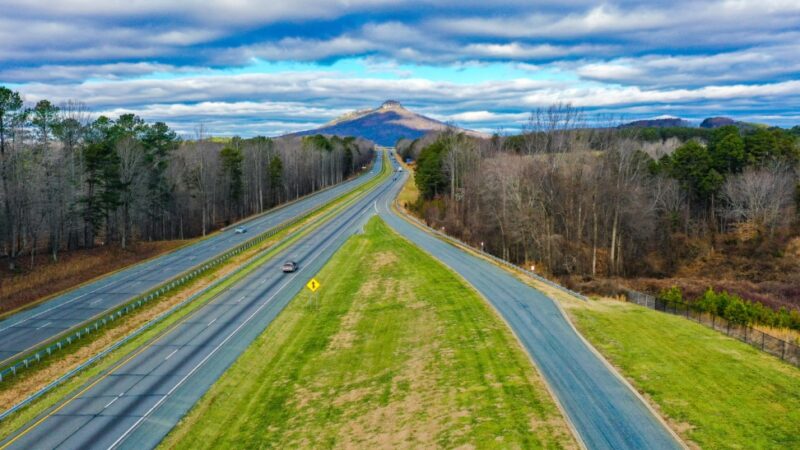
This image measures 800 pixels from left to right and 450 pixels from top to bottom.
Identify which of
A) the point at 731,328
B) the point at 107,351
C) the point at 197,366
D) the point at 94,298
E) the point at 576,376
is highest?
the point at 576,376

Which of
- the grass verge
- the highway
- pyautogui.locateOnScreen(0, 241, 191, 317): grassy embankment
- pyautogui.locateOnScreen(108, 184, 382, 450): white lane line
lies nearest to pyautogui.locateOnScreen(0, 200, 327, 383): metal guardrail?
the highway

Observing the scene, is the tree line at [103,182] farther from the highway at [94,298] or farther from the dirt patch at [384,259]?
the dirt patch at [384,259]

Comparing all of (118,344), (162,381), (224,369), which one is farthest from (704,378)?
(118,344)

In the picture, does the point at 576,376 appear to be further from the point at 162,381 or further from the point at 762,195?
the point at 762,195

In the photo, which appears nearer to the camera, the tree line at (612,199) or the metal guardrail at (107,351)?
the metal guardrail at (107,351)

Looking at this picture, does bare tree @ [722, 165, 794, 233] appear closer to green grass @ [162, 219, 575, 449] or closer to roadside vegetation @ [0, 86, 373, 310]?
green grass @ [162, 219, 575, 449]

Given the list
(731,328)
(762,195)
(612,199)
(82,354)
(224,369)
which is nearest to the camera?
(224,369)

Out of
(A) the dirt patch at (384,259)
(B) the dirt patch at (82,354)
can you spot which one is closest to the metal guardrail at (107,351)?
(B) the dirt patch at (82,354)
